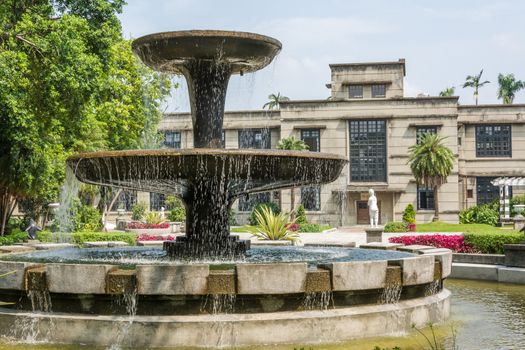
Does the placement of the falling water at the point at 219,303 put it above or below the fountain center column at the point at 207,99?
below

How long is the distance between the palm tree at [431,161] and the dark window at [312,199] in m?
8.00

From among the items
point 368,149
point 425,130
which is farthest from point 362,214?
point 425,130

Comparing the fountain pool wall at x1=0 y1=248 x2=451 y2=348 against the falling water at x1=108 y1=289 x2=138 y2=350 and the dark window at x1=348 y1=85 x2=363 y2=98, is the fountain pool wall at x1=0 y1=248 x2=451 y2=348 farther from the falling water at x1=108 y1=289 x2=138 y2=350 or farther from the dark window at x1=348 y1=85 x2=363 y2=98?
the dark window at x1=348 y1=85 x2=363 y2=98

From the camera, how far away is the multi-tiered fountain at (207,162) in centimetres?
991

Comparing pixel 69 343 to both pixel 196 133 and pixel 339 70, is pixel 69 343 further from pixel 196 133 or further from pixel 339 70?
pixel 339 70

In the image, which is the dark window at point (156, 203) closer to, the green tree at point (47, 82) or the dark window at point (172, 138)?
the dark window at point (172, 138)

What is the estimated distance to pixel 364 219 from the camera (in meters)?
50.5

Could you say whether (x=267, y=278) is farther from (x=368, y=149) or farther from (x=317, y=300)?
(x=368, y=149)

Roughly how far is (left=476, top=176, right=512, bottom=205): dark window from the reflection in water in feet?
133

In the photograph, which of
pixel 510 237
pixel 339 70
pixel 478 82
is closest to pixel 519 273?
pixel 510 237

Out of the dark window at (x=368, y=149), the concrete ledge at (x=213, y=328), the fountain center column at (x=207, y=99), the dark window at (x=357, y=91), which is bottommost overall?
the concrete ledge at (x=213, y=328)

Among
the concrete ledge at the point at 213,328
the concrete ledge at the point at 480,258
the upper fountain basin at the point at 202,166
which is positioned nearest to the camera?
the concrete ledge at the point at 213,328

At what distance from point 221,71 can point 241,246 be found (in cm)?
338

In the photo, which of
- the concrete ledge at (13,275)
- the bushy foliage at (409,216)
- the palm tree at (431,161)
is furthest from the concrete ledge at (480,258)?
the palm tree at (431,161)
